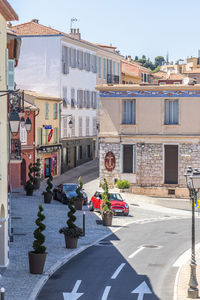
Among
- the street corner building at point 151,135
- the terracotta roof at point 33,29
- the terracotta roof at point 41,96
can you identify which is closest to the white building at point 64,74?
the terracotta roof at point 33,29

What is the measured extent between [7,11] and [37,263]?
28.8 feet

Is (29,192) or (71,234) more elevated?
(71,234)

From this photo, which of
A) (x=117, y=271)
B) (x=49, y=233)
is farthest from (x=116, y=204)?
(x=117, y=271)

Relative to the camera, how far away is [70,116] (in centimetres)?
6312

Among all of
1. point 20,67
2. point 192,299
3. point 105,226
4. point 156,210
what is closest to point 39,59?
point 20,67

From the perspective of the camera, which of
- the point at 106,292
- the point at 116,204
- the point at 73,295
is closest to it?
the point at 73,295

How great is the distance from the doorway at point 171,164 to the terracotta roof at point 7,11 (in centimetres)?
2709

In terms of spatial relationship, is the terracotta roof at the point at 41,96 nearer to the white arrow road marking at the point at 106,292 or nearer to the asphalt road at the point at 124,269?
the asphalt road at the point at 124,269

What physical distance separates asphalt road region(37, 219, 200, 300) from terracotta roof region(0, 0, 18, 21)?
931 cm

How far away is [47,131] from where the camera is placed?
5659 centimetres

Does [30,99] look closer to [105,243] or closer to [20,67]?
[20,67]

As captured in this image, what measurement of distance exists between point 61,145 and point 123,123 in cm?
1127

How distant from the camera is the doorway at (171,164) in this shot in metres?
49.7

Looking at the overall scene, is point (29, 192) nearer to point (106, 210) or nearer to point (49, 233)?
point (106, 210)
